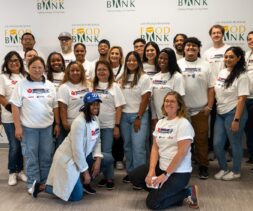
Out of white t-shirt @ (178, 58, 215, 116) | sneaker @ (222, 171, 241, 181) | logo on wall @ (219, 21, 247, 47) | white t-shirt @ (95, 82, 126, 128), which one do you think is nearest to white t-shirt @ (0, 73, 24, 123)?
white t-shirt @ (95, 82, 126, 128)

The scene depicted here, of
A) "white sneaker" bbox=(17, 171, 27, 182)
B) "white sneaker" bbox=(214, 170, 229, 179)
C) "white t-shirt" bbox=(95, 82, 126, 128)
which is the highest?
"white t-shirt" bbox=(95, 82, 126, 128)

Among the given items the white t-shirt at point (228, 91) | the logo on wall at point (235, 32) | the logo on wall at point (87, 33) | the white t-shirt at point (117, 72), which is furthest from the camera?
the logo on wall at point (87, 33)

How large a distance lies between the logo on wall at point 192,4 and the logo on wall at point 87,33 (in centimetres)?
111

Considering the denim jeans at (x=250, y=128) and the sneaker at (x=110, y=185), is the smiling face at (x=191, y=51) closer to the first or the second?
the denim jeans at (x=250, y=128)

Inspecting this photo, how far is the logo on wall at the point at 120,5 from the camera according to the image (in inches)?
191

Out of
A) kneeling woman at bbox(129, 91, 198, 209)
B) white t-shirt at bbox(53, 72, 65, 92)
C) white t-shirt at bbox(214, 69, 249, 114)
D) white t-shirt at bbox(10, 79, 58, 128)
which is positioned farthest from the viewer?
white t-shirt at bbox(53, 72, 65, 92)

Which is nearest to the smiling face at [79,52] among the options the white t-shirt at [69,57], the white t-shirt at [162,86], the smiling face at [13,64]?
the white t-shirt at [69,57]

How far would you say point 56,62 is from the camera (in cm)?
377

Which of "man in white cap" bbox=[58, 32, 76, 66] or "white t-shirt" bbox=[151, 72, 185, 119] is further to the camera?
"man in white cap" bbox=[58, 32, 76, 66]

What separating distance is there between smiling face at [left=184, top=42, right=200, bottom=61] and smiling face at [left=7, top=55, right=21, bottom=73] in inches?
67.1

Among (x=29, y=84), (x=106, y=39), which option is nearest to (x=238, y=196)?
(x=29, y=84)

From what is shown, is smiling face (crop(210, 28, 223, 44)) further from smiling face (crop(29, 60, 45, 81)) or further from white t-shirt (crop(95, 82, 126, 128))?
smiling face (crop(29, 60, 45, 81))

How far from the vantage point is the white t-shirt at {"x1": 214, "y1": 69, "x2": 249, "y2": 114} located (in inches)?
143

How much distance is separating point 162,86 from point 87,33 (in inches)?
68.3
